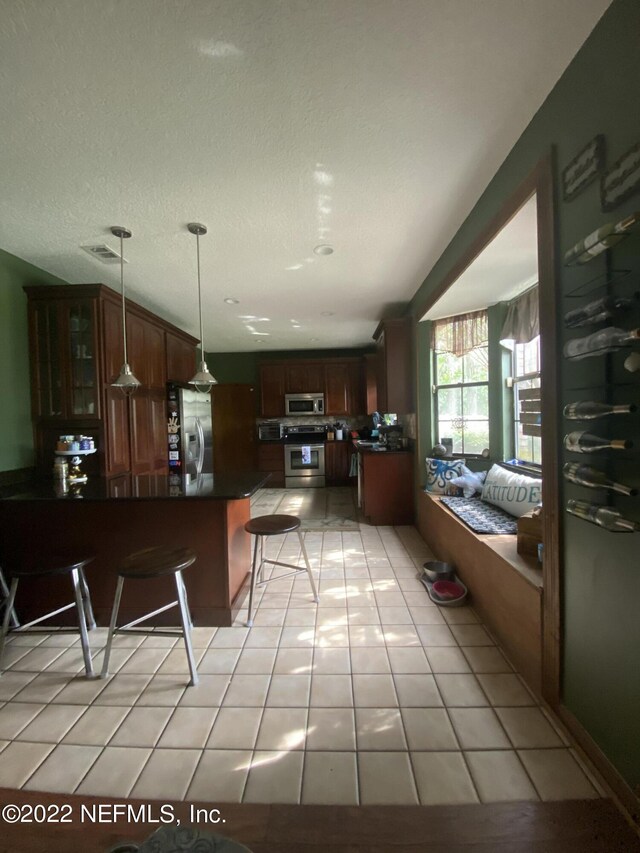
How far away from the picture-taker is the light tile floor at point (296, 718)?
115 cm

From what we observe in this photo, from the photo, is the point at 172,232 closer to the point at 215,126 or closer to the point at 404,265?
the point at 215,126

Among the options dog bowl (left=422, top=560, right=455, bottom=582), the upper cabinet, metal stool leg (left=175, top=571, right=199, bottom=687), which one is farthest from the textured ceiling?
the upper cabinet

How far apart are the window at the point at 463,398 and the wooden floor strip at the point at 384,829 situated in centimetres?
254

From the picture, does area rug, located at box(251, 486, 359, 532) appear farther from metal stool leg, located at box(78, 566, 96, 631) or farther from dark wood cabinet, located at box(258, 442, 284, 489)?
metal stool leg, located at box(78, 566, 96, 631)

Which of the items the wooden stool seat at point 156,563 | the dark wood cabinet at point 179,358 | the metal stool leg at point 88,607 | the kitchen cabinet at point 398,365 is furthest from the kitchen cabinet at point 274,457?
the wooden stool seat at point 156,563

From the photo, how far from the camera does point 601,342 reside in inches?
41.1

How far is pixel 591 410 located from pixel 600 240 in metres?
0.52

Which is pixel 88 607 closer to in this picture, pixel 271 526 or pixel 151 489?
pixel 151 489

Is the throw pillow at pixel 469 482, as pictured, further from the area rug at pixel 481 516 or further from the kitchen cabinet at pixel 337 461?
the kitchen cabinet at pixel 337 461

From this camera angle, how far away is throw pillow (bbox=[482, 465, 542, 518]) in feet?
7.78

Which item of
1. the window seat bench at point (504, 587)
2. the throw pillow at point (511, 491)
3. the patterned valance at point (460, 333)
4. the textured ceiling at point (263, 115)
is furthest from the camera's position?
the patterned valance at point (460, 333)

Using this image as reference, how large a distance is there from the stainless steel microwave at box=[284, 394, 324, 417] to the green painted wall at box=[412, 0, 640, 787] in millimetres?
4658

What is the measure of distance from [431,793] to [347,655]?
0.69m

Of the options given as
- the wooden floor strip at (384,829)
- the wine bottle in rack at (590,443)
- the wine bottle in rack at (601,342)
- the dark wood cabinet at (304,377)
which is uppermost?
the dark wood cabinet at (304,377)
